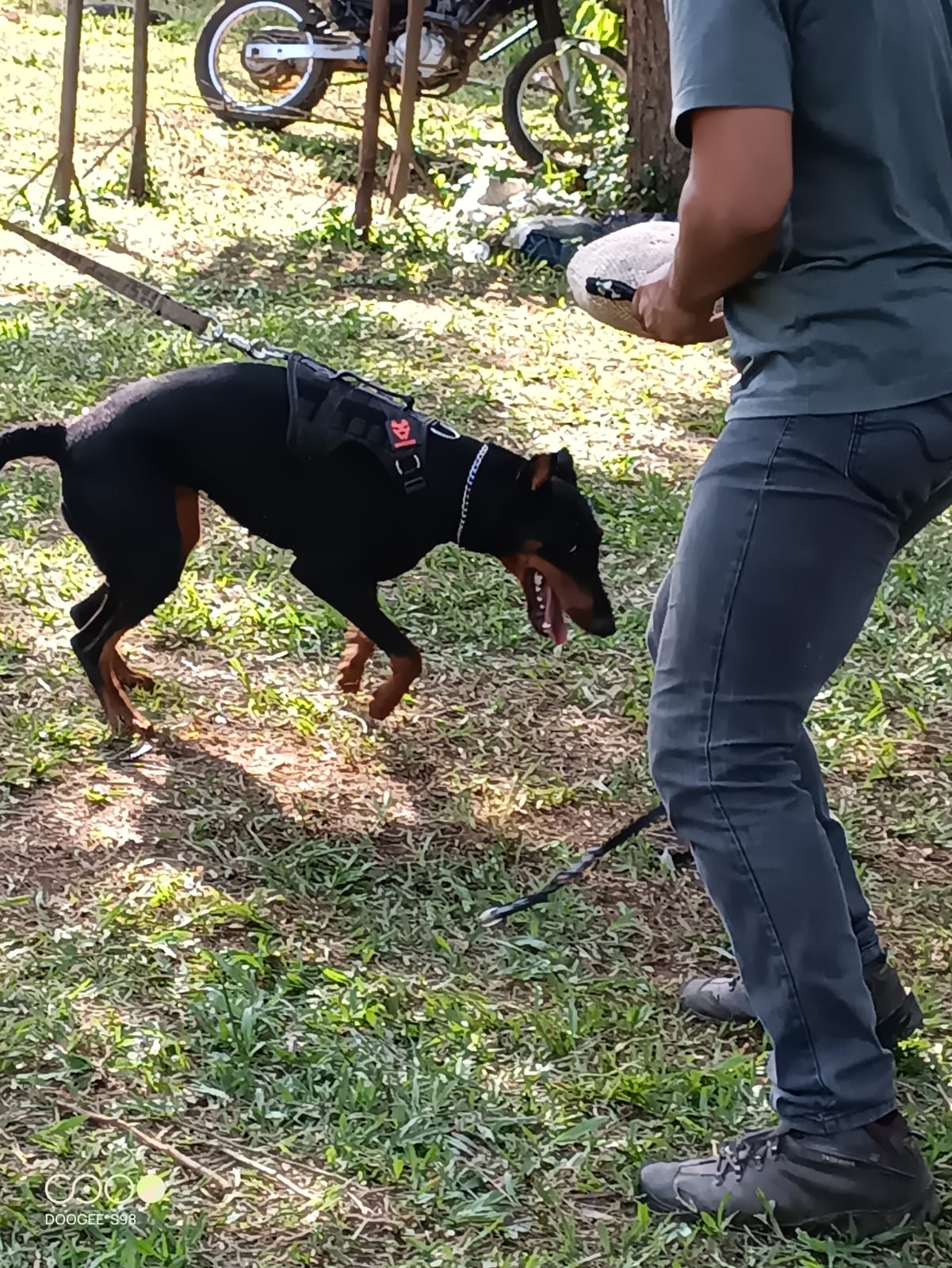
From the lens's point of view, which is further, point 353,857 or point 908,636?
point 908,636

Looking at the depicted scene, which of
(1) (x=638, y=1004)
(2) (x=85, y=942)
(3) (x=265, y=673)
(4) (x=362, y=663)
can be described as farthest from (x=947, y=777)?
(2) (x=85, y=942)

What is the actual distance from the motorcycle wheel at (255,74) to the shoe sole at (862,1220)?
936 cm

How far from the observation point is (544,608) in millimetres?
3914

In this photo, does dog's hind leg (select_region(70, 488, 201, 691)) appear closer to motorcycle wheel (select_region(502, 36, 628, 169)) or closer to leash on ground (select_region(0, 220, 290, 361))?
leash on ground (select_region(0, 220, 290, 361))

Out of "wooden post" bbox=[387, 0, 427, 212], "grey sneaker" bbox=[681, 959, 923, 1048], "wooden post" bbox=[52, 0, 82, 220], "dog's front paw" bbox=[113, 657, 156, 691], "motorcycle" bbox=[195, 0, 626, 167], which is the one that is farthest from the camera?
"motorcycle" bbox=[195, 0, 626, 167]

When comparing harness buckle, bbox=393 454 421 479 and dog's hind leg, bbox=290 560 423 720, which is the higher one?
harness buckle, bbox=393 454 421 479

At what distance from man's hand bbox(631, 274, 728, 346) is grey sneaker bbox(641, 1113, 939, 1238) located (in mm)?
1243

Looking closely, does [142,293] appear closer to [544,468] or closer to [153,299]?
[153,299]

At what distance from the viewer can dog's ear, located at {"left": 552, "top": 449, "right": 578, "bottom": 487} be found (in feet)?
12.2

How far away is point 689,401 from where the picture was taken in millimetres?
6355

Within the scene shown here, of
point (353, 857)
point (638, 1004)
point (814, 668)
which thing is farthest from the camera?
point (353, 857)

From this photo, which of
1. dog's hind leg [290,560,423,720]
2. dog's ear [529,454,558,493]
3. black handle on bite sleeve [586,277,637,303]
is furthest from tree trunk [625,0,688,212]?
black handle on bite sleeve [586,277,637,303]

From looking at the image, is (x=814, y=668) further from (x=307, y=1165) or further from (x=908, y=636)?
(x=908, y=636)

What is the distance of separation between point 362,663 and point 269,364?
2.74 feet
